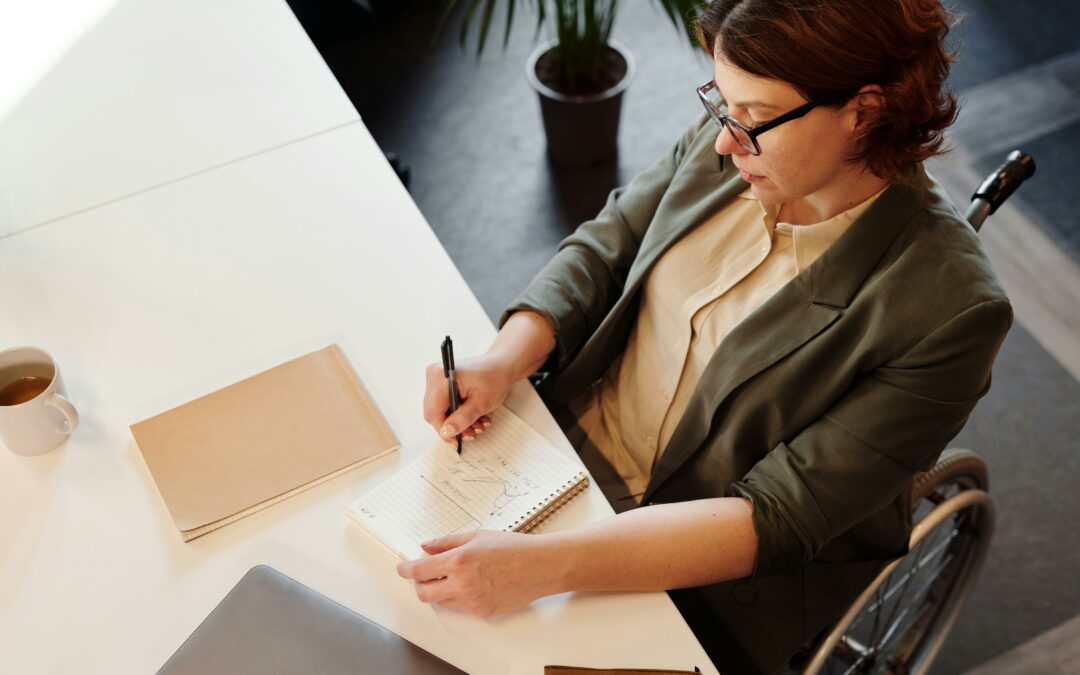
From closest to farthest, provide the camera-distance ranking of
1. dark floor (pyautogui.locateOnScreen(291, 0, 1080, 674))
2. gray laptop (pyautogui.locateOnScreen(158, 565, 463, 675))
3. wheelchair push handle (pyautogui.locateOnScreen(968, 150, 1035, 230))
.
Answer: gray laptop (pyautogui.locateOnScreen(158, 565, 463, 675))
wheelchair push handle (pyautogui.locateOnScreen(968, 150, 1035, 230))
dark floor (pyautogui.locateOnScreen(291, 0, 1080, 674))

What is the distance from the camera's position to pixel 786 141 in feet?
3.78

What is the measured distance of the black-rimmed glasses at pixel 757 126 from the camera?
3.65 ft

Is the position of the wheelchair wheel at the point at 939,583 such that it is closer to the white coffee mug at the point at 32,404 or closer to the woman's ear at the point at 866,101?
the woman's ear at the point at 866,101

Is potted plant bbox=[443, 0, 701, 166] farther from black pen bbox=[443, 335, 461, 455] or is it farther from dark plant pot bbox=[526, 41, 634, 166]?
black pen bbox=[443, 335, 461, 455]

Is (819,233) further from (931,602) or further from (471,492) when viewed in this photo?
(931,602)

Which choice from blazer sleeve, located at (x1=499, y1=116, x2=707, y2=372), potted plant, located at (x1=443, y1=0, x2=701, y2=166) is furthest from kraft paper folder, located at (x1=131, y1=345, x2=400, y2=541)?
potted plant, located at (x1=443, y1=0, x2=701, y2=166)

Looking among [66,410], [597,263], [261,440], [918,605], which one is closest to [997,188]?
[597,263]

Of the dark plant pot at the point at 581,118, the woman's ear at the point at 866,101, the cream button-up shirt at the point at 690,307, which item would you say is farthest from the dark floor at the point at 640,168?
the woman's ear at the point at 866,101

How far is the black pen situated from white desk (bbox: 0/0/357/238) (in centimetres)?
60

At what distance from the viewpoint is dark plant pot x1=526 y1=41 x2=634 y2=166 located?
8.80 ft

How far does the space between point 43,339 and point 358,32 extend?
59.7 inches

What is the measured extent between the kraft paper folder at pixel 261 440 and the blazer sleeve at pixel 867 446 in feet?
1.53

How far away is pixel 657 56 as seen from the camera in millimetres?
3207

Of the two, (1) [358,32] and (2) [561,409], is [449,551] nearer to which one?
(2) [561,409]
